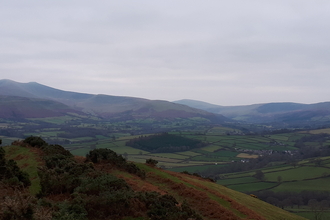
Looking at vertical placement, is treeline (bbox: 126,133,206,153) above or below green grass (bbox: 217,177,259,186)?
above

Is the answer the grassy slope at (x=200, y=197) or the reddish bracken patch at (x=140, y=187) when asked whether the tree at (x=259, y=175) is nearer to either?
the grassy slope at (x=200, y=197)

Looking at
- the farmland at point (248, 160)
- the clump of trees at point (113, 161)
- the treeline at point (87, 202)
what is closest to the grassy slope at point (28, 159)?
the treeline at point (87, 202)

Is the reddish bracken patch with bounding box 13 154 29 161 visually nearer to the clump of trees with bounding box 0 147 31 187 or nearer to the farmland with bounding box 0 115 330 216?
the clump of trees with bounding box 0 147 31 187

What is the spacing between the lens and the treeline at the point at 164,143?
99.1 metres

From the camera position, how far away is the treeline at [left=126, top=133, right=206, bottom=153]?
325ft

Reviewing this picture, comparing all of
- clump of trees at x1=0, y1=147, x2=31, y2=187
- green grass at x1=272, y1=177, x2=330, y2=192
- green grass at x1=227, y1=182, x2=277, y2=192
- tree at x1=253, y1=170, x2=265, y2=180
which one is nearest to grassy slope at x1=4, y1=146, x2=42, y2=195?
clump of trees at x1=0, y1=147, x2=31, y2=187

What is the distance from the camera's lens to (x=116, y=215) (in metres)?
11.1

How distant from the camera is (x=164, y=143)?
106 m

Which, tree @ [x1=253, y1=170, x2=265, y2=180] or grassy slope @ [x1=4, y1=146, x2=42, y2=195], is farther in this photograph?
tree @ [x1=253, y1=170, x2=265, y2=180]

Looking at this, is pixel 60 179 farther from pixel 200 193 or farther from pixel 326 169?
pixel 326 169

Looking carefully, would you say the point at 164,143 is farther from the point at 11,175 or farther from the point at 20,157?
the point at 11,175

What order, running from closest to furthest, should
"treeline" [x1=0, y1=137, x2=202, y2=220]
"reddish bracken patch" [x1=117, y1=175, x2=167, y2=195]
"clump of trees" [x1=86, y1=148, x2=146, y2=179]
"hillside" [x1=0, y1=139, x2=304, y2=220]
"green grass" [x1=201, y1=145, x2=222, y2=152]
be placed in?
"treeline" [x1=0, y1=137, x2=202, y2=220] → "hillside" [x1=0, y1=139, x2=304, y2=220] → "reddish bracken patch" [x1=117, y1=175, x2=167, y2=195] → "clump of trees" [x1=86, y1=148, x2=146, y2=179] → "green grass" [x1=201, y1=145, x2=222, y2=152]

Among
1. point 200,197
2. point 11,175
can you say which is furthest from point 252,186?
point 11,175

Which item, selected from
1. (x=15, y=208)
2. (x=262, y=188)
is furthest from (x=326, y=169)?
(x=15, y=208)
